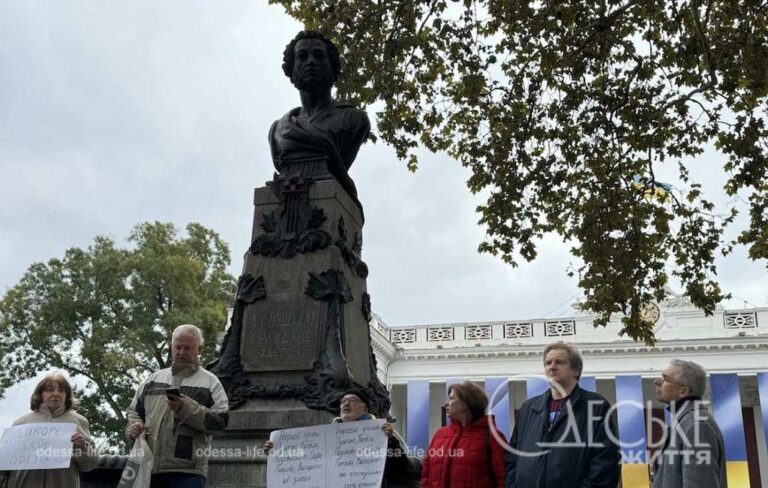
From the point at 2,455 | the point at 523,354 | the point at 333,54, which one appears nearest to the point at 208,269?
the point at 523,354

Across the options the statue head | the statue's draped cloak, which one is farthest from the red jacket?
the statue head

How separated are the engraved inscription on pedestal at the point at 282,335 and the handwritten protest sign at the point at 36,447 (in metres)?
1.87

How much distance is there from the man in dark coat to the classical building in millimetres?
26327

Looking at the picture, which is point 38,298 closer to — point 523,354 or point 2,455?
point 523,354

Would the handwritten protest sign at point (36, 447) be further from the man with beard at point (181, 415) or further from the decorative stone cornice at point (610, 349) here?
the decorative stone cornice at point (610, 349)

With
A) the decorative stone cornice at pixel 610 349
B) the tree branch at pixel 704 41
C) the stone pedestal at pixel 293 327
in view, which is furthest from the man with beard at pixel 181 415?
the decorative stone cornice at pixel 610 349

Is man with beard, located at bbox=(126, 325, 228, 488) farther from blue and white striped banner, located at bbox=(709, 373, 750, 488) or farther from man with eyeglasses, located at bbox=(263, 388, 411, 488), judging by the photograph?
blue and white striped banner, located at bbox=(709, 373, 750, 488)

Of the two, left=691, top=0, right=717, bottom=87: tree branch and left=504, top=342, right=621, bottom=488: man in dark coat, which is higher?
left=691, top=0, right=717, bottom=87: tree branch

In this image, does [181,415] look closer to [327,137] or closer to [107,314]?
[327,137]

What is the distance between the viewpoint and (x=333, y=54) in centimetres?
751

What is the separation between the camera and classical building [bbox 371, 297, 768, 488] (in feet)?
103

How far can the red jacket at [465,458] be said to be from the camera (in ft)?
14.2

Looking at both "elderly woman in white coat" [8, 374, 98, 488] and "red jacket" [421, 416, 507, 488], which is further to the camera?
"elderly woman in white coat" [8, 374, 98, 488]

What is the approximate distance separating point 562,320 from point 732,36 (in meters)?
24.0
